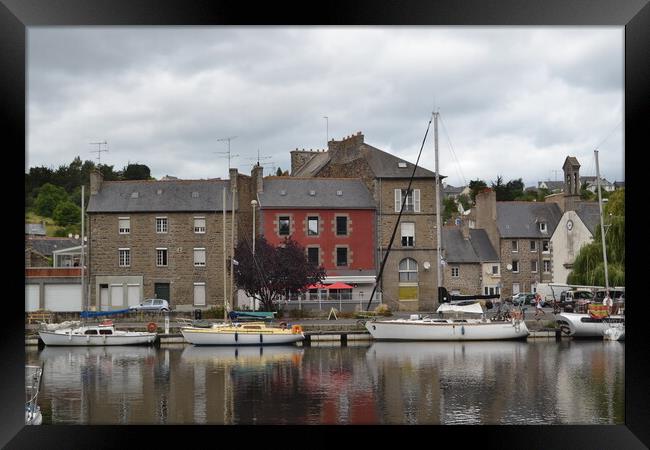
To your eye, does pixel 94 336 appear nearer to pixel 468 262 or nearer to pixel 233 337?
pixel 233 337

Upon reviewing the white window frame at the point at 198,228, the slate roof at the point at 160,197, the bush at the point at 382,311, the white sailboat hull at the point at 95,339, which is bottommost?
the white sailboat hull at the point at 95,339

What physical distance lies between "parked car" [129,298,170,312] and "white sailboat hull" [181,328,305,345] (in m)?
3.61

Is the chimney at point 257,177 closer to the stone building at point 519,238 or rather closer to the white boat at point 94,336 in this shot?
the white boat at point 94,336

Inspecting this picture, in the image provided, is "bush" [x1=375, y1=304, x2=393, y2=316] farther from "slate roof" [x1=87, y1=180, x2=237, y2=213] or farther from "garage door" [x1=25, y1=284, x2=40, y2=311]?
"garage door" [x1=25, y1=284, x2=40, y2=311]

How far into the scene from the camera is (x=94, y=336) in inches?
829

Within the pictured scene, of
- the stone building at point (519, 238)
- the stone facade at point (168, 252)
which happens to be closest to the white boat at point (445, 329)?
the stone facade at point (168, 252)

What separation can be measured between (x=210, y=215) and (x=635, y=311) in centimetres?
2205

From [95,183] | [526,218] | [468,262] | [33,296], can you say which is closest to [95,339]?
[33,296]

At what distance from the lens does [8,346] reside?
16.9ft

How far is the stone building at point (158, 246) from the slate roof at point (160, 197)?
34 mm

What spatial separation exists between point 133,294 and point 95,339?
4.97 meters

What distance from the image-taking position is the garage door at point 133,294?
1019 inches

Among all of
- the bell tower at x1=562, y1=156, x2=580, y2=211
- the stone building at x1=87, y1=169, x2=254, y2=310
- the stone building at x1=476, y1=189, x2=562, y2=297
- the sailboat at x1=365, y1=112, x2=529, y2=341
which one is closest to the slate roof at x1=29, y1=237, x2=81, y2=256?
the stone building at x1=87, y1=169, x2=254, y2=310

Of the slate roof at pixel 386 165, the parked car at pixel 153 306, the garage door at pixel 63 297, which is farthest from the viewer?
the slate roof at pixel 386 165
